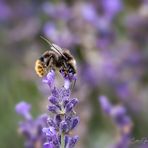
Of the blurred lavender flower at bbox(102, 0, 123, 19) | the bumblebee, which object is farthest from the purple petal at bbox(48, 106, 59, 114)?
the blurred lavender flower at bbox(102, 0, 123, 19)

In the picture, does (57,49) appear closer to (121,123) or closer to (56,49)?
(56,49)

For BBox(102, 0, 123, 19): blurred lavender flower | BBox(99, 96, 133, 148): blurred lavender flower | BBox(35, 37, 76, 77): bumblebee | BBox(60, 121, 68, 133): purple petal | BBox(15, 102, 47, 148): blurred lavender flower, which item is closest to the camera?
BBox(60, 121, 68, 133): purple petal

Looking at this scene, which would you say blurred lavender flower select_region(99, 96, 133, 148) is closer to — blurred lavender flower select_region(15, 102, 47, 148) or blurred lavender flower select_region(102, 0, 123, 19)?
blurred lavender flower select_region(15, 102, 47, 148)

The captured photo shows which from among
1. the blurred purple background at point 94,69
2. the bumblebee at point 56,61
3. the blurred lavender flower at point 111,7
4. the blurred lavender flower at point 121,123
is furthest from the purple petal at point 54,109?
the blurred lavender flower at point 111,7

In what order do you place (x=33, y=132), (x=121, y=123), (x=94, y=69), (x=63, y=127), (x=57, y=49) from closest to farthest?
(x=63, y=127) → (x=57, y=49) → (x=33, y=132) → (x=121, y=123) → (x=94, y=69)

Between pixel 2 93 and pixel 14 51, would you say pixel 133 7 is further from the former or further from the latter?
pixel 2 93

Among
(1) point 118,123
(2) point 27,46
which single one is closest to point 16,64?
(2) point 27,46

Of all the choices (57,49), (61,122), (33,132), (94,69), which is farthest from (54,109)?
(94,69)
